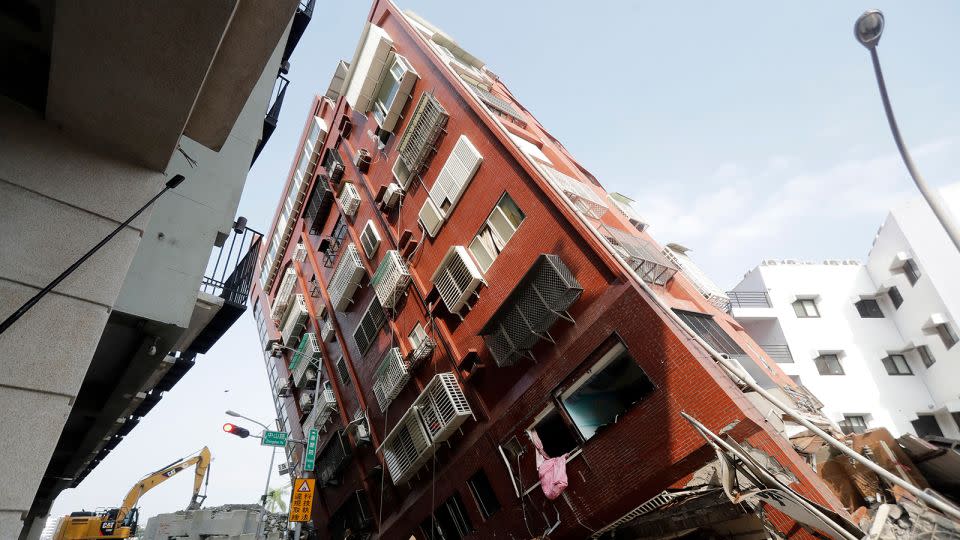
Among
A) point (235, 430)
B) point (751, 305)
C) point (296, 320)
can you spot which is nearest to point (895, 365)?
point (751, 305)

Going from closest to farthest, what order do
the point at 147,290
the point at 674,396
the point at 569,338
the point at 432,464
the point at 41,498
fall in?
the point at 147,290 → the point at 674,396 → the point at 569,338 → the point at 432,464 → the point at 41,498

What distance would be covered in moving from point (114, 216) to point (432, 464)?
1183cm

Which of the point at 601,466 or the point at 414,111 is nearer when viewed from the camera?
the point at 601,466

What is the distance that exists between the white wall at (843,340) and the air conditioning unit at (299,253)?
22773mm

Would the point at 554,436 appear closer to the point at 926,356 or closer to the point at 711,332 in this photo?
the point at 711,332

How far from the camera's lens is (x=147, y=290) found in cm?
693

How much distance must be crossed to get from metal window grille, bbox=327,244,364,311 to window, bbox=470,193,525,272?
259 inches

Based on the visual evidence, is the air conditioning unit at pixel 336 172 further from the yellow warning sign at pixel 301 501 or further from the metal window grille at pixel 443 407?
the yellow warning sign at pixel 301 501

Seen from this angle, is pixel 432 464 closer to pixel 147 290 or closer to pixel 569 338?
pixel 569 338

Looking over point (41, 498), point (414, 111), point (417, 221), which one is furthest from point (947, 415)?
point (41, 498)

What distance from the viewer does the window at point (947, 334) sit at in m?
20.3

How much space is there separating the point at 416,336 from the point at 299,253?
13.1 meters

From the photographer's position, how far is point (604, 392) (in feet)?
37.2

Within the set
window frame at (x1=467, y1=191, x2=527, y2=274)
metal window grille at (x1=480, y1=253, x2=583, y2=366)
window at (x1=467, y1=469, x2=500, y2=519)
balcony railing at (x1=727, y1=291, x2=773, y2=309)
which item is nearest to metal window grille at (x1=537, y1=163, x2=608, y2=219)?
window frame at (x1=467, y1=191, x2=527, y2=274)
